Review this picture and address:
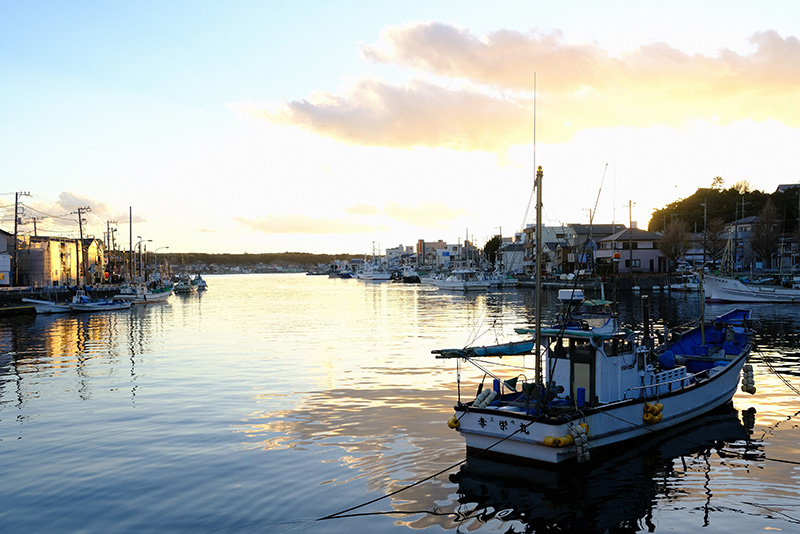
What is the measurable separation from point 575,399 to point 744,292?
229 ft

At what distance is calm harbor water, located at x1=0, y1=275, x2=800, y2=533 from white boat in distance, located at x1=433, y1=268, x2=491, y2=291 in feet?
285

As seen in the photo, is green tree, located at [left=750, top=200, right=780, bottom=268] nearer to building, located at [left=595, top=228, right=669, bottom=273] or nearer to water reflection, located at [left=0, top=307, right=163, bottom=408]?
building, located at [left=595, top=228, right=669, bottom=273]

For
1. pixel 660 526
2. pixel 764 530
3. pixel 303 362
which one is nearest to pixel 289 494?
pixel 660 526

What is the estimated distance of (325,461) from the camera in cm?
1734

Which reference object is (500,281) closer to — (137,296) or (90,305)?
(137,296)

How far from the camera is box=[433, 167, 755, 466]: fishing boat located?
15.9 meters

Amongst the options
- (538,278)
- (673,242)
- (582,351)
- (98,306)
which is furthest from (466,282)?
(538,278)

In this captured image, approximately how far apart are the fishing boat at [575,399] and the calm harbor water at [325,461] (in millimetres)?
689

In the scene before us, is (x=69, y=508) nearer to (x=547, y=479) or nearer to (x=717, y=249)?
(x=547, y=479)

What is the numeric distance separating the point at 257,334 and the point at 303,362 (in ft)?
56.1

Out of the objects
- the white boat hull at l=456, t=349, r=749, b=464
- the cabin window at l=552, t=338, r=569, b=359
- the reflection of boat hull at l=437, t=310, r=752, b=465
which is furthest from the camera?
the cabin window at l=552, t=338, r=569, b=359

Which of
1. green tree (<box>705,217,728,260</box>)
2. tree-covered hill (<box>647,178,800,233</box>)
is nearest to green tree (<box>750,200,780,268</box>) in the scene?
green tree (<box>705,217,728,260</box>)

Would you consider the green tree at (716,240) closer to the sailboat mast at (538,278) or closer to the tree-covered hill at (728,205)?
the tree-covered hill at (728,205)

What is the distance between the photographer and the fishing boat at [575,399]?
1590 centimetres
